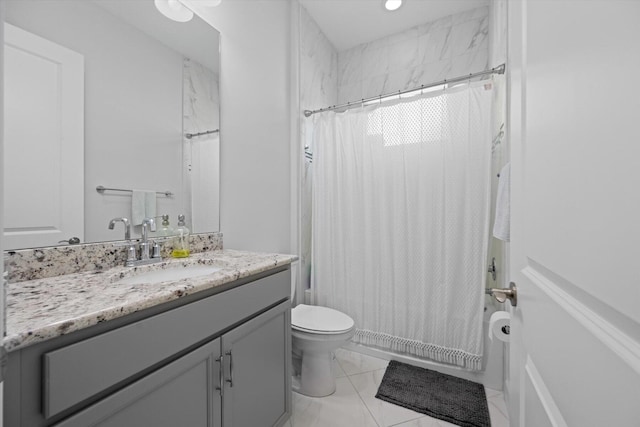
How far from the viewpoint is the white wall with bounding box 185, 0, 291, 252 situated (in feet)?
5.77

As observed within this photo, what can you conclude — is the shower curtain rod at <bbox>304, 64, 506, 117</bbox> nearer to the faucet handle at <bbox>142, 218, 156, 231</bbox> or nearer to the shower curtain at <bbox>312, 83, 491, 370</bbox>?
the shower curtain at <bbox>312, 83, 491, 370</bbox>

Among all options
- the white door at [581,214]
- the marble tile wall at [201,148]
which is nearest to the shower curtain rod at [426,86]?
the marble tile wall at [201,148]

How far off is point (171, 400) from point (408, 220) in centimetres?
166

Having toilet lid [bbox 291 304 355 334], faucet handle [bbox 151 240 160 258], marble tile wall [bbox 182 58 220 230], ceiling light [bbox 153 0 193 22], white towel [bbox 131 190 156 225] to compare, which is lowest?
toilet lid [bbox 291 304 355 334]

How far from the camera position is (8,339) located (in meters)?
0.53

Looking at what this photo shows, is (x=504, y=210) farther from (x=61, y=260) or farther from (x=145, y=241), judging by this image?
(x=61, y=260)

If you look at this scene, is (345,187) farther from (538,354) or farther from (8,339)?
(8,339)

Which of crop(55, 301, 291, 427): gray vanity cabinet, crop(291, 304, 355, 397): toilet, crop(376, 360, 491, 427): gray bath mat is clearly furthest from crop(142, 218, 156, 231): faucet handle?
crop(376, 360, 491, 427): gray bath mat

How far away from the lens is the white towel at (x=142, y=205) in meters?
1.29

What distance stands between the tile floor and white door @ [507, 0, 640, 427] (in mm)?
1075

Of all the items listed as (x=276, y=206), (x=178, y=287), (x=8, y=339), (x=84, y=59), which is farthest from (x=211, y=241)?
(x=8, y=339)

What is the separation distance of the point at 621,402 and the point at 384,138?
1.95 m

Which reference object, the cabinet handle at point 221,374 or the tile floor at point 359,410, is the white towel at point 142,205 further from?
the tile floor at point 359,410

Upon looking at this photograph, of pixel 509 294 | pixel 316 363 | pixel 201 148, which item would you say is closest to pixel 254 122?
pixel 201 148
